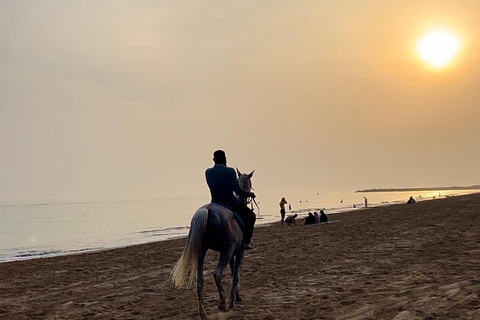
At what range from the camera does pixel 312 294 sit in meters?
8.67

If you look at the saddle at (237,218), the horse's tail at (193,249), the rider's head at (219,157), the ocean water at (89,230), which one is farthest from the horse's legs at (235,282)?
the rider's head at (219,157)

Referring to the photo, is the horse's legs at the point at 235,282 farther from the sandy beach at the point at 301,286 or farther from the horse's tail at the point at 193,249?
the horse's tail at the point at 193,249

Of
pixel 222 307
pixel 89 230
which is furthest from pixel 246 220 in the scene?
pixel 89 230

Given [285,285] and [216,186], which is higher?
[216,186]

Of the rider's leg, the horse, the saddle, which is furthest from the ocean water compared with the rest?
the horse

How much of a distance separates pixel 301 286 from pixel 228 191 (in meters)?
3.05

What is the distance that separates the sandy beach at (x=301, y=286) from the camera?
7.32m

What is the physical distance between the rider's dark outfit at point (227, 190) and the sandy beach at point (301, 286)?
1.66 m

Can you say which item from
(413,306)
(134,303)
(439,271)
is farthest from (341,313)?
(134,303)

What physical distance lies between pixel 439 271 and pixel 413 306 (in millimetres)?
3277

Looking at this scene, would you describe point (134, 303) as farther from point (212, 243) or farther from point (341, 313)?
point (341, 313)

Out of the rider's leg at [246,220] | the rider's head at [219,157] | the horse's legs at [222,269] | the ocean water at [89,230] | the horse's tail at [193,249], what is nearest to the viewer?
the horse's tail at [193,249]

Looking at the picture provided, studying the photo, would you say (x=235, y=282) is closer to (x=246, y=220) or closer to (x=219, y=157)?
(x=246, y=220)

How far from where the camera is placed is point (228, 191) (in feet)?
27.3
